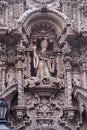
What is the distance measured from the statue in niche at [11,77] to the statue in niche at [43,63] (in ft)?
2.06

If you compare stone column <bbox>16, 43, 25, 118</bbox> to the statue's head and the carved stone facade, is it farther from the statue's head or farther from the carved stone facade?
the statue's head

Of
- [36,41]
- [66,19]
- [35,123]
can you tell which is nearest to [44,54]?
[36,41]

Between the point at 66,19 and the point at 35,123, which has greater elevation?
the point at 66,19

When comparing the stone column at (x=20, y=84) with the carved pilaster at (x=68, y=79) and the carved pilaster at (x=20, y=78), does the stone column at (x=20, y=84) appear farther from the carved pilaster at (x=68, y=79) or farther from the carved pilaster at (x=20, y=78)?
the carved pilaster at (x=68, y=79)

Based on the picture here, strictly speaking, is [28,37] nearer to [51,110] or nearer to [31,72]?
[31,72]

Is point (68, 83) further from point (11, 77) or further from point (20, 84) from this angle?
point (11, 77)

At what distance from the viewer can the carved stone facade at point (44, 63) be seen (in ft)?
28.1

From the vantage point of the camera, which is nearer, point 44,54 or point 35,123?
point 35,123

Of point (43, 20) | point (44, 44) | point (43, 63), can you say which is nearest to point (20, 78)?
point (43, 63)

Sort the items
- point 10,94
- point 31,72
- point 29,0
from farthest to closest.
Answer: point 29,0 → point 31,72 → point 10,94

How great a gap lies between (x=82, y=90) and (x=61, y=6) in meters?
2.63

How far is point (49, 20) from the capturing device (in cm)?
944

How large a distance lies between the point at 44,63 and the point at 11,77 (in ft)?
3.16

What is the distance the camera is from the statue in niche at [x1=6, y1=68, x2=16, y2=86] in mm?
8766
